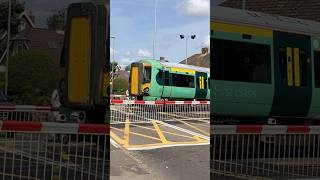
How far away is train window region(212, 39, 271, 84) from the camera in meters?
9.30

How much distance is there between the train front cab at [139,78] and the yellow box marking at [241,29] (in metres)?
2.61

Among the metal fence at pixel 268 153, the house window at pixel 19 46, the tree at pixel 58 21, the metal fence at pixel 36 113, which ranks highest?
the tree at pixel 58 21

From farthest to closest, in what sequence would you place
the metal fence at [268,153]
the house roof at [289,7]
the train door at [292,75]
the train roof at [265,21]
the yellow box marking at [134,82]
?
the house roof at [289,7]
the train door at [292,75]
the train roof at [265,21]
the metal fence at [268,153]
the yellow box marking at [134,82]

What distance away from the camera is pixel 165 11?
418 centimetres

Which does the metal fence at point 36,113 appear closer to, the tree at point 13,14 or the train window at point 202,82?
the tree at point 13,14

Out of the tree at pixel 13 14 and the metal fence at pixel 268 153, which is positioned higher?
the tree at pixel 13 14

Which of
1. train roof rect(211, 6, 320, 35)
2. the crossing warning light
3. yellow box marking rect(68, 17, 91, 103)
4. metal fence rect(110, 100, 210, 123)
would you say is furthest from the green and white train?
train roof rect(211, 6, 320, 35)

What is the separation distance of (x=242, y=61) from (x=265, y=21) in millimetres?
972

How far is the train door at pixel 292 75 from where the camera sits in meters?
10.3

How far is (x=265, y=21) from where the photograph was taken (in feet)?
33.2

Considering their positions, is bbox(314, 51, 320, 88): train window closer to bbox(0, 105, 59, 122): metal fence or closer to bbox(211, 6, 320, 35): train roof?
bbox(211, 6, 320, 35): train roof

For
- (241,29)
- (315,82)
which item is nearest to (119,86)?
(241,29)

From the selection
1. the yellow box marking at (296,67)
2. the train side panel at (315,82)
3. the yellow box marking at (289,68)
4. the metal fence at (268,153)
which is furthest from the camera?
the train side panel at (315,82)

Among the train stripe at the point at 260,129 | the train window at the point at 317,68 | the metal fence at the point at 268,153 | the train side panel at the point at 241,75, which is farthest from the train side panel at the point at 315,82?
the train stripe at the point at 260,129
